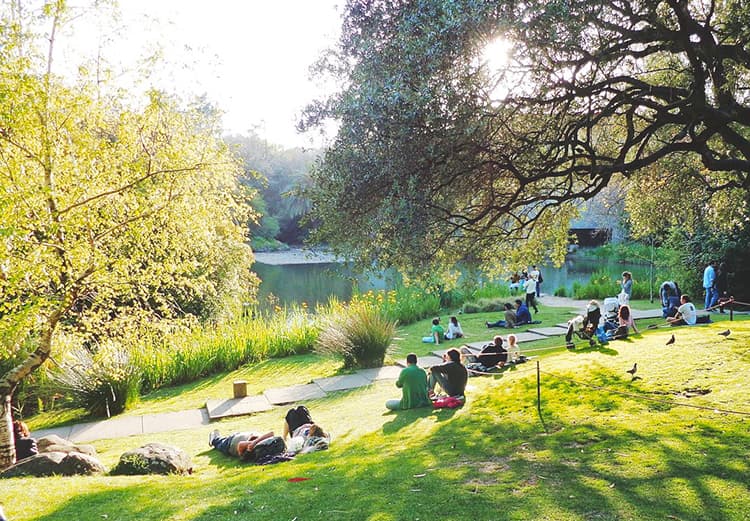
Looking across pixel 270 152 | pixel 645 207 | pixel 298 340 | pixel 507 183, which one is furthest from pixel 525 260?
pixel 270 152

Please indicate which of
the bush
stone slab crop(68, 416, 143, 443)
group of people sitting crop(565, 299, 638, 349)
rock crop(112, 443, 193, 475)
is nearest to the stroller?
group of people sitting crop(565, 299, 638, 349)

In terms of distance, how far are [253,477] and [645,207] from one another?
920 cm

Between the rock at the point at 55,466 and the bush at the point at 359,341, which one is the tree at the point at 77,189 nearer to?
the rock at the point at 55,466

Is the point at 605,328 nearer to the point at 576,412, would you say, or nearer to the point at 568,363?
the point at 568,363

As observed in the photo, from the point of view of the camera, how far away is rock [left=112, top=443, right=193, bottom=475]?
651 centimetres

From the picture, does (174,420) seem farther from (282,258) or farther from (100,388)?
(282,258)

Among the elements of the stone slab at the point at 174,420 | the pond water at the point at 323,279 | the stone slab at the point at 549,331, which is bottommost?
the stone slab at the point at 174,420

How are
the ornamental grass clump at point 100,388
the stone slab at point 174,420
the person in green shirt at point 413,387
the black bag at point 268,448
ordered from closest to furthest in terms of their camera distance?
the black bag at point 268,448
the person in green shirt at point 413,387
the stone slab at point 174,420
the ornamental grass clump at point 100,388

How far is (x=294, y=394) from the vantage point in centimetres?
1060

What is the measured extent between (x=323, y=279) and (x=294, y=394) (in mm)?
26683

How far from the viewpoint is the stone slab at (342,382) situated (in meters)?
10.8

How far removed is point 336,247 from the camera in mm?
7375

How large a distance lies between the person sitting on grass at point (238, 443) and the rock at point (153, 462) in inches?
24.2

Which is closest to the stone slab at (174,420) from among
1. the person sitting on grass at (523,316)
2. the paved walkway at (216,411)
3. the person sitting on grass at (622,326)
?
the paved walkway at (216,411)
